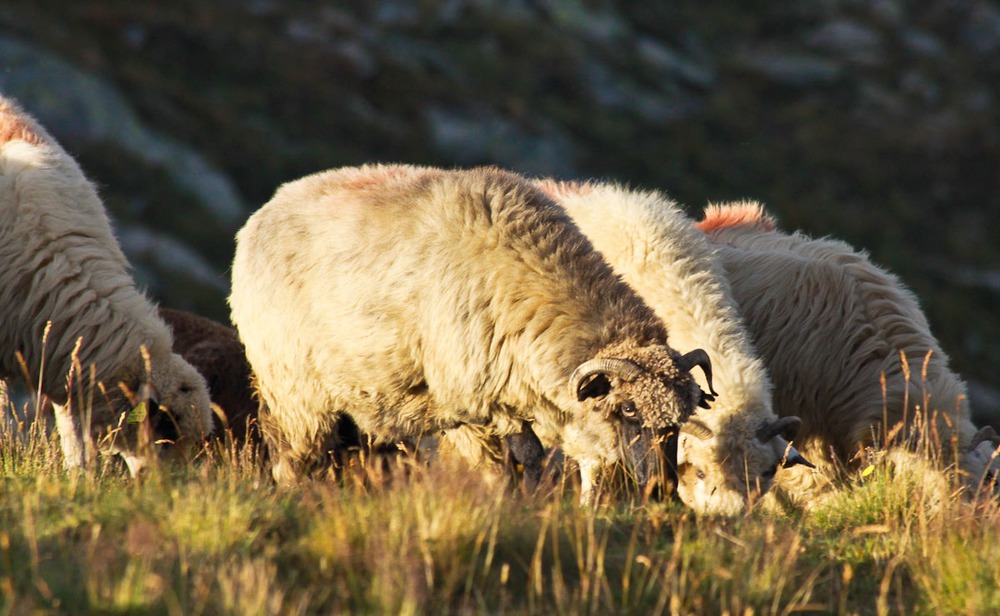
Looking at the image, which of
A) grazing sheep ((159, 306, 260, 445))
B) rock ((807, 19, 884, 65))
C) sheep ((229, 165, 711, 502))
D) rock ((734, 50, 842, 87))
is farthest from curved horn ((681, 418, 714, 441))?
rock ((807, 19, 884, 65))

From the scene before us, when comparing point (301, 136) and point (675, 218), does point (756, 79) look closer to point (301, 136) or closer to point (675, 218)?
point (301, 136)

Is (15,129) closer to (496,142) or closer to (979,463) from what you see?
(979,463)

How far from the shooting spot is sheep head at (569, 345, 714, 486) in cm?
689

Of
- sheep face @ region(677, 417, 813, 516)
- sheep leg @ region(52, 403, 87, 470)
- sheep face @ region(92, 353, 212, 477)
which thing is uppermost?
sheep face @ region(677, 417, 813, 516)

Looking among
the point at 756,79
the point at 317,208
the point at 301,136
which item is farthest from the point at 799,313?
the point at 756,79

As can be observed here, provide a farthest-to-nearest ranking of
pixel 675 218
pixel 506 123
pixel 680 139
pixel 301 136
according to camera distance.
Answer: pixel 680 139 → pixel 506 123 → pixel 301 136 → pixel 675 218

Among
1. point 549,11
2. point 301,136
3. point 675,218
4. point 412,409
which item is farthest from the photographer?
point 549,11

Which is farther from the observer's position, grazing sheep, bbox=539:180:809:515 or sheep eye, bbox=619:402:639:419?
grazing sheep, bbox=539:180:809:515

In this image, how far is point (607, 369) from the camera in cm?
683

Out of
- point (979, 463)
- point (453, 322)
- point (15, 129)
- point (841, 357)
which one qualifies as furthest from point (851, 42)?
point (453, 322)

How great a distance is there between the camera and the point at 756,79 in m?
34.1

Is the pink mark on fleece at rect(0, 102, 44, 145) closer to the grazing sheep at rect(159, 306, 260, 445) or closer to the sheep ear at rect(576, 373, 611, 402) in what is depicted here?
the grazing sheep at rect(159, 306, 260, 445)

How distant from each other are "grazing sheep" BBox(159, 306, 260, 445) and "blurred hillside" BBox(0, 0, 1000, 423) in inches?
388

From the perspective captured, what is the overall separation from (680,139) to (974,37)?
39.5 ft
